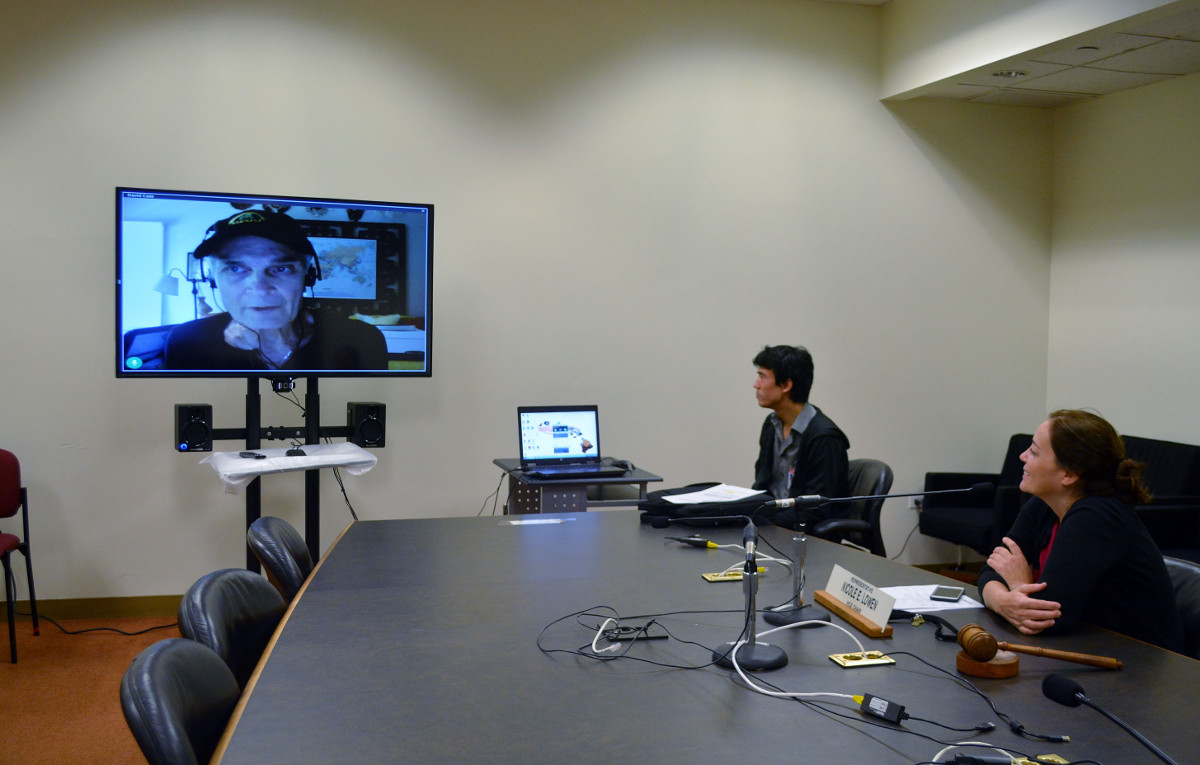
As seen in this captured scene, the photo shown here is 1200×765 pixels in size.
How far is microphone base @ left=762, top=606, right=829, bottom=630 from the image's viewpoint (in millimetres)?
1933

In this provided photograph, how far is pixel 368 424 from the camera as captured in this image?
404 centimetres

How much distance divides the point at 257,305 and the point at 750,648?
2.83 metres

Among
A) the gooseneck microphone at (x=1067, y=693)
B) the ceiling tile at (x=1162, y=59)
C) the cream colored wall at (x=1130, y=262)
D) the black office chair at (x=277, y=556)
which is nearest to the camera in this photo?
the gooseneck microphone at (x=1067, y=693)

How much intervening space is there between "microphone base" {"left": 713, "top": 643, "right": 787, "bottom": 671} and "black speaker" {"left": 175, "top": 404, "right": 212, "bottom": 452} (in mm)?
2748

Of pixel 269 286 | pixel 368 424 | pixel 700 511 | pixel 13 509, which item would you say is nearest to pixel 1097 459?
pixel 700 511

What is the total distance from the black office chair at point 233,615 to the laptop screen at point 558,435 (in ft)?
6.90

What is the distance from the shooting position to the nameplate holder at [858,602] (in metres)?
1.85

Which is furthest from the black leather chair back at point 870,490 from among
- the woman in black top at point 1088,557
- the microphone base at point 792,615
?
the microphone base at point 792,615

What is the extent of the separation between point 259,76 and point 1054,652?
14.0ft

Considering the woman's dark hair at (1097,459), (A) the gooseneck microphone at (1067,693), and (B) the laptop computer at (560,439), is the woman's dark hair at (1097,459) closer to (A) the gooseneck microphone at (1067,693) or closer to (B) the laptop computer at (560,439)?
(A) the gooseneck microphone at (1067,693)

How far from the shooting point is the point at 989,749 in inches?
51.4

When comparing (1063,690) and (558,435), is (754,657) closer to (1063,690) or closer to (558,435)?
(1063,690)

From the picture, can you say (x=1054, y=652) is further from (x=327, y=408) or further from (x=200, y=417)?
(x=327, y=408)

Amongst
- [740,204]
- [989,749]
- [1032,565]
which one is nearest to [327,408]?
[740,204]
